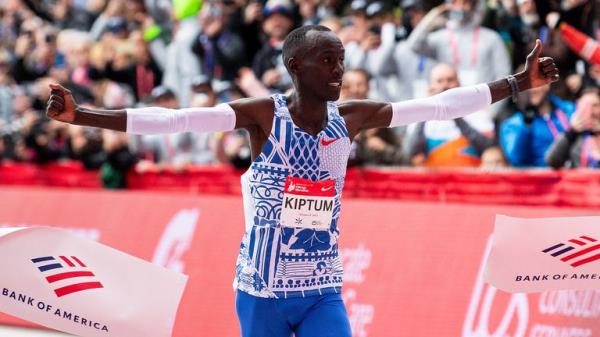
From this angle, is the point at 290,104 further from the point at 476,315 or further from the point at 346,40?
the point at 346,40

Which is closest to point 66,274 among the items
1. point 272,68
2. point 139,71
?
point 272,68

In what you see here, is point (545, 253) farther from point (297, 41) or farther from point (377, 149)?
point (377, 149)

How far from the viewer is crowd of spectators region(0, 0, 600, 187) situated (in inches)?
355

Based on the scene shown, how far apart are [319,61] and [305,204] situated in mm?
704

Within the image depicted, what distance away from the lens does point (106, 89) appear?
12891mm

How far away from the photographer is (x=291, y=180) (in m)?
5.36

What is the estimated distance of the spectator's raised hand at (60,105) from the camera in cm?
520

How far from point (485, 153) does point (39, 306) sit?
177 inches

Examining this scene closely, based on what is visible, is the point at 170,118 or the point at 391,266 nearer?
the point at 170,118

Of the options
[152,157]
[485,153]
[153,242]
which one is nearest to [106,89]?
[152,157]

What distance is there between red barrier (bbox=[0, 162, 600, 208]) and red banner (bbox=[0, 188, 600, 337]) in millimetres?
396

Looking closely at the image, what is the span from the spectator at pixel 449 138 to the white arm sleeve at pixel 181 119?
13.8ft

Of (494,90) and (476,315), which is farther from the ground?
(494,90)

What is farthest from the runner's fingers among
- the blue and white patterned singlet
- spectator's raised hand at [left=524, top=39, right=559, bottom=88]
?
spectator's raised hand at [left=524, top=39, right=559, bottom=88]
